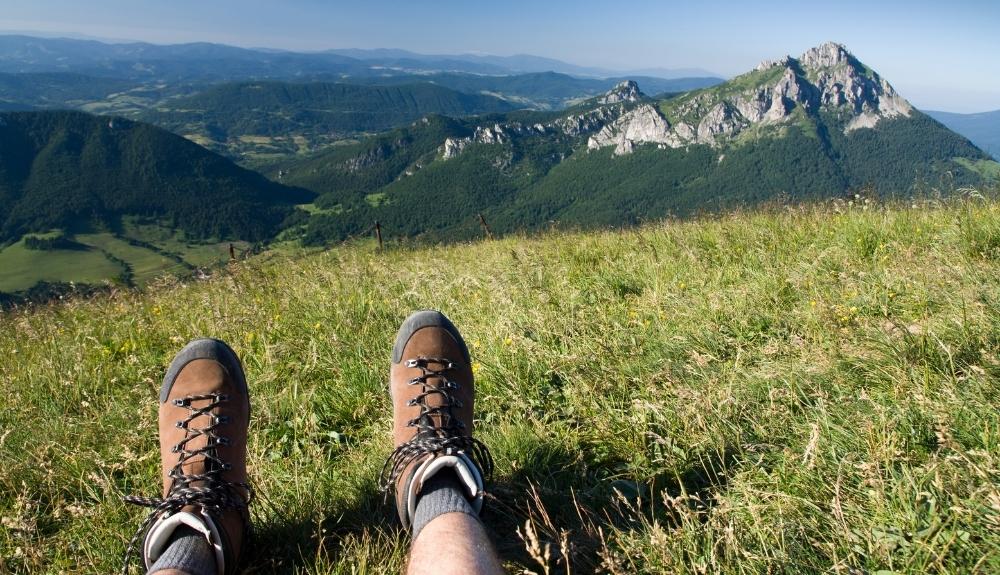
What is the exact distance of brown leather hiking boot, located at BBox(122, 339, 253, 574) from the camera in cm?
184

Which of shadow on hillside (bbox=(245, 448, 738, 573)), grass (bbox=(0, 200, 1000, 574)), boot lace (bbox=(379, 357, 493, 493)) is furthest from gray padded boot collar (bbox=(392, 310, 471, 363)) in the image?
shadow on hillside (bbox=(245, 448, 738, 573))

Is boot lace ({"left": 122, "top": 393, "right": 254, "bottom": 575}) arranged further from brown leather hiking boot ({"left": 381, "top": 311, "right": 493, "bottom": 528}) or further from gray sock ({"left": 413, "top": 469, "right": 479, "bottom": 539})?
gray sock ({"left": 413, "top": 469, "right": 479, "bottom": 539})

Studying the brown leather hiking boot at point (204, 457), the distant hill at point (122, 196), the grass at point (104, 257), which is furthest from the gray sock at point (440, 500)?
the distant hill at point (122, 196)

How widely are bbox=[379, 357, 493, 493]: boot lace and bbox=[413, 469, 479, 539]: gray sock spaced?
0.11 m

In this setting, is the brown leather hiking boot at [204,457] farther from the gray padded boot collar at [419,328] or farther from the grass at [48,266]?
the grass at [48,266]

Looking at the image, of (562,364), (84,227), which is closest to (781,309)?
(562,364)

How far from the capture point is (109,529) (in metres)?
2.14

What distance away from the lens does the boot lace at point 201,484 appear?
191cm

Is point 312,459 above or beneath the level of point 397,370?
beneath

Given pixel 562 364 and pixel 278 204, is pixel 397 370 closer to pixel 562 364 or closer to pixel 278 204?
pixel 562 364

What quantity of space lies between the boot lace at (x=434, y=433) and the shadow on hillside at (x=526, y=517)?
162 millimetres

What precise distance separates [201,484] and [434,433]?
1.00 meters

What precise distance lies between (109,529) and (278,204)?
202m

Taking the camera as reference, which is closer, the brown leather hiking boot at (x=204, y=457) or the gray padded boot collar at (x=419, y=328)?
the brown leather hiking boot at (x=204, y=457)
